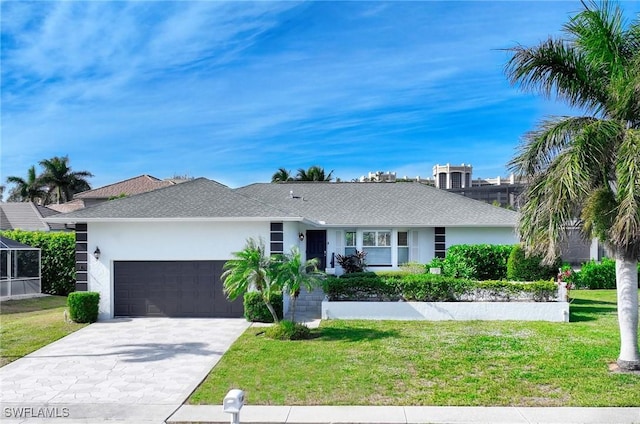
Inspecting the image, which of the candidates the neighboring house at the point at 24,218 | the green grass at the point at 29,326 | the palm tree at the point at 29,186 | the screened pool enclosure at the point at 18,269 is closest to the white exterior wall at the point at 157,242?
the green grass at the point at 29,326

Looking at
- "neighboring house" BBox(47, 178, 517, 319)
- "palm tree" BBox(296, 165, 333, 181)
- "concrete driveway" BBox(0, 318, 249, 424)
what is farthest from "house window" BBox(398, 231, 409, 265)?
"palm tree" BBox(296, 165, 333, 181)

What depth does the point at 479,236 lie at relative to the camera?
894 inches

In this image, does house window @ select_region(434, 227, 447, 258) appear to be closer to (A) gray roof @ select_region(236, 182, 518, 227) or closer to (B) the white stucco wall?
(B) the white stucco wall

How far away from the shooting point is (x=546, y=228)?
9438mm

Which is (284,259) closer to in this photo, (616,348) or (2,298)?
(616,348)

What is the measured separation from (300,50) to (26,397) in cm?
1265

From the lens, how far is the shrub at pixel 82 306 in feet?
49.2

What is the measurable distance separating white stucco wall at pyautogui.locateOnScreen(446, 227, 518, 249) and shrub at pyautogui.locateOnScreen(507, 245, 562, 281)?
3.24 m

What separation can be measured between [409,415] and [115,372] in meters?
6.21

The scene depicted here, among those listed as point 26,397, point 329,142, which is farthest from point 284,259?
point 329,142

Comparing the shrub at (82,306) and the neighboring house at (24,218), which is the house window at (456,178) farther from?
the shrub at (82,306)

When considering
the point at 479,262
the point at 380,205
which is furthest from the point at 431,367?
the point at 380,205

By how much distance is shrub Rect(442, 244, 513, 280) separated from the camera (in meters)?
20.2

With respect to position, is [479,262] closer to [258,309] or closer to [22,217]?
[258,309]
